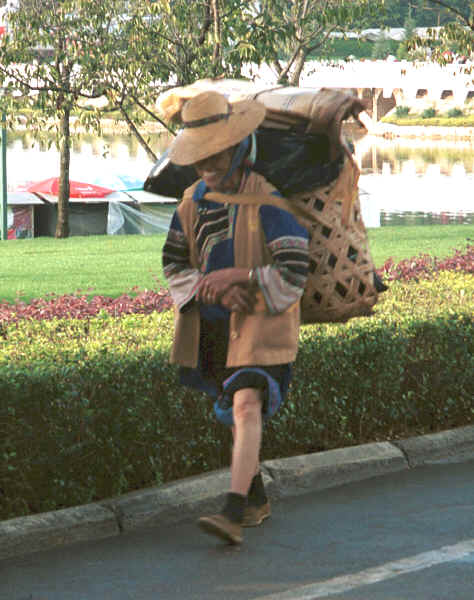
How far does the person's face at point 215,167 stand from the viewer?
466 centimetres

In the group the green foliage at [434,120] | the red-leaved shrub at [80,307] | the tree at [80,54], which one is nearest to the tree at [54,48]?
the tree at [80,54]

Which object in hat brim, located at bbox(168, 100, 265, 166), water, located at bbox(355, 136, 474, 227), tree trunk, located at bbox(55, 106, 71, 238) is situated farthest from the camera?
water, located at bbox(355, 136, 474, 227)

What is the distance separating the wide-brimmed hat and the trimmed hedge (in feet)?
3.78

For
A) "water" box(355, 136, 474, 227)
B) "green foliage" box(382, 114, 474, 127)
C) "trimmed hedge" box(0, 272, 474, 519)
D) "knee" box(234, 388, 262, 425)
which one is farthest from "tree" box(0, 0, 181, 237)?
"green foliage" box(382, 114, 474, 127)

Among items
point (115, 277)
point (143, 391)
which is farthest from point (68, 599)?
point (115, 277)

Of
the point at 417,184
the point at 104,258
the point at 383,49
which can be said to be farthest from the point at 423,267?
the point at 383,49

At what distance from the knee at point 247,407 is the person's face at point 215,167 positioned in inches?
31.4

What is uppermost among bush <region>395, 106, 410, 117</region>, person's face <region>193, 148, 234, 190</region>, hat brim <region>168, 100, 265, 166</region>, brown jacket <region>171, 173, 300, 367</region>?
bush <region>395, 106, 410, 117</region>

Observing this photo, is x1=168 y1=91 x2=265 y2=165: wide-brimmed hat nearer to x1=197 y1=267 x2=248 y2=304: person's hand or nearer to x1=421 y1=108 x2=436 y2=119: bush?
x1=197 y1=267 x2=248 y2=304: person's hand

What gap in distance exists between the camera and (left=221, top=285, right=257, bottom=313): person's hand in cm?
462

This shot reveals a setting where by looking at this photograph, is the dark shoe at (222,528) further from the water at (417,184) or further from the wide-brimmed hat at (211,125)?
the water at (417,184)

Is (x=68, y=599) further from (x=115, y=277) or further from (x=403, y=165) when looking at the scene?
(x=403, y=165)

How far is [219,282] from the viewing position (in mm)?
4629

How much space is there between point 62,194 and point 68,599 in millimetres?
24644
